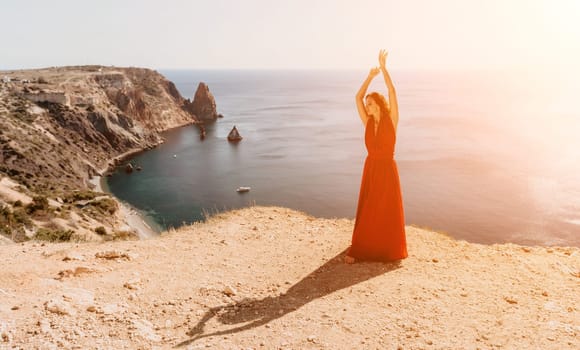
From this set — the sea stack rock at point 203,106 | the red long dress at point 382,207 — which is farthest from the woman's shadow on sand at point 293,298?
the sea stack rock at point 203,106

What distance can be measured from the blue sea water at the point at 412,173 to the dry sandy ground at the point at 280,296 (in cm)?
994

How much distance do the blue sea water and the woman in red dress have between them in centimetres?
1181

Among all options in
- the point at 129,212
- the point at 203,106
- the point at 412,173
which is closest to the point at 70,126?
the point at 129,212

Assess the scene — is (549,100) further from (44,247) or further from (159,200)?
(44,247)

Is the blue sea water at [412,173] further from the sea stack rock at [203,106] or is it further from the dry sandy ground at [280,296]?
the dry sandy ground at [280,296]

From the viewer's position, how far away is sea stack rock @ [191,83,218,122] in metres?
106

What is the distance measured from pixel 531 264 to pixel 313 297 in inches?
225

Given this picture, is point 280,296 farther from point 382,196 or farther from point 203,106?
point 203,106

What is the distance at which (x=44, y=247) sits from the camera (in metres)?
10.4

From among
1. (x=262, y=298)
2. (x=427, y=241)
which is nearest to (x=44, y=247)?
(x=262, y=298)

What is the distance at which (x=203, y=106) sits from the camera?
106m

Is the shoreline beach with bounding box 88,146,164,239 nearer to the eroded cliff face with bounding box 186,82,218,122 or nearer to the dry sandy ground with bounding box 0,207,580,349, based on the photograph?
the dry sandy ground with bounding box 0,207,580,349

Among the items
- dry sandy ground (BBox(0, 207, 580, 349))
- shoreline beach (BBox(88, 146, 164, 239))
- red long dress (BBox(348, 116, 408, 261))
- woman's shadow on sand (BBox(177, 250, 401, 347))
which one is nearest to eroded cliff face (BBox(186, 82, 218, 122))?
shoreline beach (BBox(88, 146, 164, 239))

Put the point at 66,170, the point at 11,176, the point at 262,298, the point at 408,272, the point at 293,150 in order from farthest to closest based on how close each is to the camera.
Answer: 1. the point at 293,150
2. the point at 66,170
3. the point at 11,176
4. the point at 408,272
5. the point at 262,298
